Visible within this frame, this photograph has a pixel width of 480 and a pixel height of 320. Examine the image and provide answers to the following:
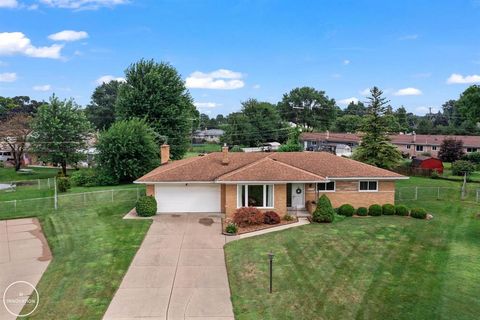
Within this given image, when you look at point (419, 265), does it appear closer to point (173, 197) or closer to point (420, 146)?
point (173, 197)

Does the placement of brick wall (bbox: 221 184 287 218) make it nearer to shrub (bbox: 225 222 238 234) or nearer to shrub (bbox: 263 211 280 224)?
shrub (bbox: 263 211 280 224)

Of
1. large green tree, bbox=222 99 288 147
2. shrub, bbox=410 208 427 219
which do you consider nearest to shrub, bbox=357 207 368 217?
shrub, bbox=410 208 427 219

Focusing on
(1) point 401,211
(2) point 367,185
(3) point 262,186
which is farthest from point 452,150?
(3) point 262,186

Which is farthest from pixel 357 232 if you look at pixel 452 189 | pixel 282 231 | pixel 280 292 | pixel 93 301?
pixel 452 189

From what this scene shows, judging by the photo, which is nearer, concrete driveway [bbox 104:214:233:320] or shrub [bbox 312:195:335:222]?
concrete driveway [bbox 104:214:233:320]

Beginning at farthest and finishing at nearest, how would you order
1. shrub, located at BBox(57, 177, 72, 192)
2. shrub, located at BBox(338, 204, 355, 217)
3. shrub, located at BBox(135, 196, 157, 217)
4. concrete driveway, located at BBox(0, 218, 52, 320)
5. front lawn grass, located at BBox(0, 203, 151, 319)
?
1. shrub, located at BBox(57, 177, 72, 192)
2. shrub, located at BBox(338, 204, 355, 217)
3. shrub, located at BBox(135, 196, 157, 217)
4. concrete driveway, located at BBox(0, 218, 52, 320)
5. front lawn grass, located at BBox(0, 203, 151, 319)

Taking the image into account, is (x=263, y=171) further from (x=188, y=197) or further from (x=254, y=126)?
(x=254, y=126)
